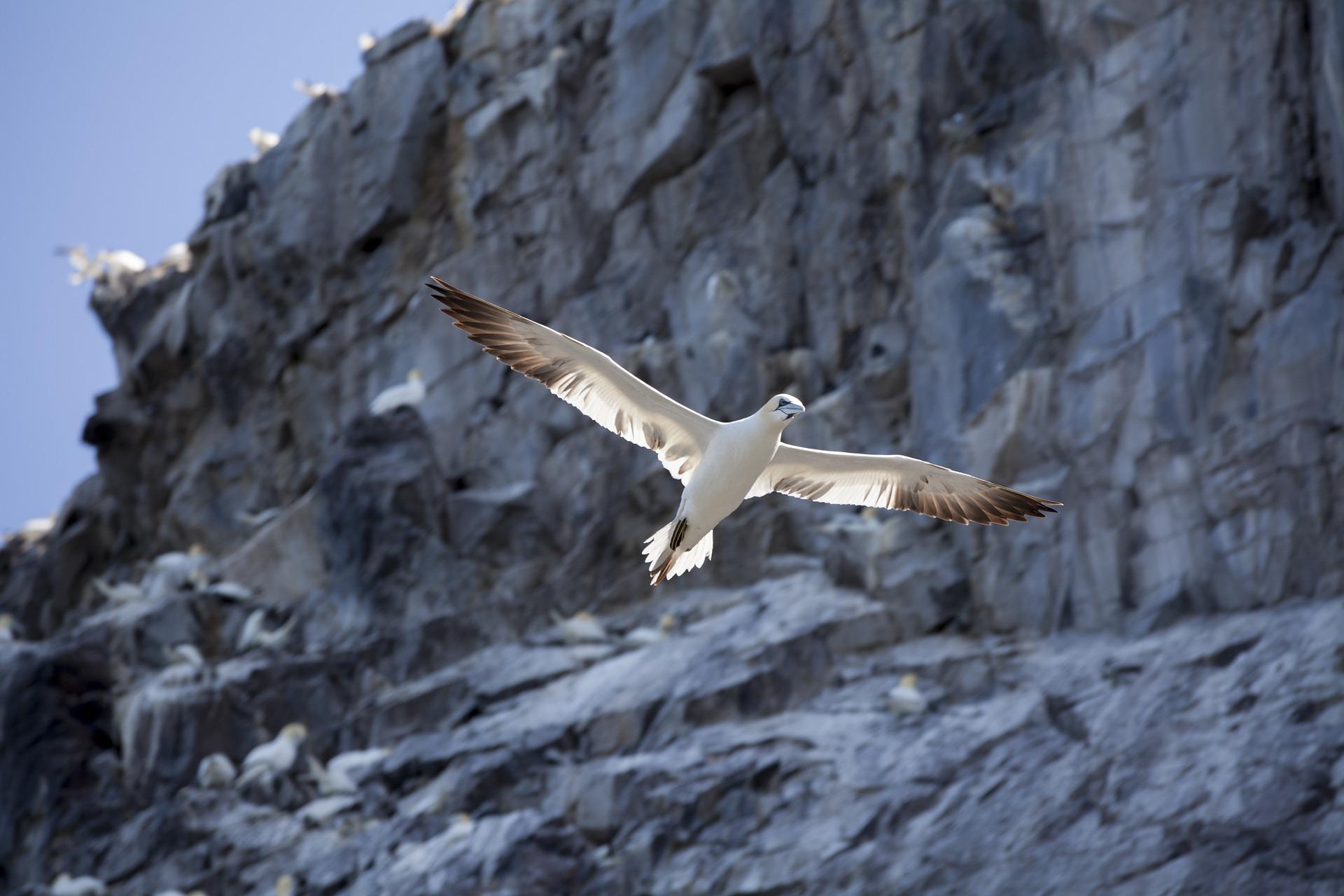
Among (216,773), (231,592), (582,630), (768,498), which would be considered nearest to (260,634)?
(231,592)

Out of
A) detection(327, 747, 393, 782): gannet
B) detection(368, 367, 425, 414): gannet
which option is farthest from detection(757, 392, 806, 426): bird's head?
detection(368, 367, 425, 414): gannet

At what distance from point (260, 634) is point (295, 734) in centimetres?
285

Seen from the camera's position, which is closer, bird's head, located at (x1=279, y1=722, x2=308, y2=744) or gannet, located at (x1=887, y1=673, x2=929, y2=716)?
gannet, located at (x1=887, y1=673, x2=929, y2=716)

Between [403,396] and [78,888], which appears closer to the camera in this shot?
[78,888]

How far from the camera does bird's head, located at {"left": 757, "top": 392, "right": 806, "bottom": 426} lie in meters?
9.22

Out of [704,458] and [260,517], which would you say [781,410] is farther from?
[260,517]

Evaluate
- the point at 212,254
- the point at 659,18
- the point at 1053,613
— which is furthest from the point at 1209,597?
the point at 212,254

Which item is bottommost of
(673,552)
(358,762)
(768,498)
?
(358,762)

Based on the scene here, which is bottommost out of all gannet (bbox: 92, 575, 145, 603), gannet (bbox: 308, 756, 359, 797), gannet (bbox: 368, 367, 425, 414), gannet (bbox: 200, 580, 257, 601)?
gannet (bbox: 308, 756, 359, 797)

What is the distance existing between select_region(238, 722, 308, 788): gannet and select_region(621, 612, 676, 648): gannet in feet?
15.3

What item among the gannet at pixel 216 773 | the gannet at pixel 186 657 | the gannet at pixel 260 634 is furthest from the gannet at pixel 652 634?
the gannet at pixel 186 657

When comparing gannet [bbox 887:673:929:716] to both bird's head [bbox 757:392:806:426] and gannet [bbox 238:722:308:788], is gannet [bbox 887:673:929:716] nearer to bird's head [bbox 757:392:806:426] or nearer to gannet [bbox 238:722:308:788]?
bird's head [bbox 757:392:806:426]

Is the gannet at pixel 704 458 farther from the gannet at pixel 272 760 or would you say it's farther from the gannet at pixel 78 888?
the gannet at pixel 78 888

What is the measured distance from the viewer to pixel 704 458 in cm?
988
